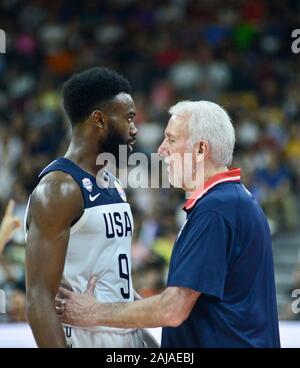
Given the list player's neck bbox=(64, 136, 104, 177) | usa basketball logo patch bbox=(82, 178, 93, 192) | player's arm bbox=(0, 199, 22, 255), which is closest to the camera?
usa basketball logo patch bbox=(82, 178, 93, 192)

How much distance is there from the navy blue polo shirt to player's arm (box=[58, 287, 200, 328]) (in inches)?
2.5

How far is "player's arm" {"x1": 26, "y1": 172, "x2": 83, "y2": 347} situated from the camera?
3139mm

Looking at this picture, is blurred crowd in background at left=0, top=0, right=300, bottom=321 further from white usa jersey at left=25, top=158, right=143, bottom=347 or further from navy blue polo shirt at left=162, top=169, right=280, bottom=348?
navy blue polo shirt at left=162, top=169, right=280, bottom=348

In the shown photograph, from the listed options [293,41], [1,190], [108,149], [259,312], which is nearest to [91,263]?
[108,149]

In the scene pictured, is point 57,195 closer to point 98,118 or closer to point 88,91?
point 98,118

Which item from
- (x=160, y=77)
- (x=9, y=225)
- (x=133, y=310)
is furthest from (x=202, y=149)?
(x=160, y=77)

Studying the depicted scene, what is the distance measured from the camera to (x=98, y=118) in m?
3.52

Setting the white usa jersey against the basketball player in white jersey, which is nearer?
the basketball player in white jersey

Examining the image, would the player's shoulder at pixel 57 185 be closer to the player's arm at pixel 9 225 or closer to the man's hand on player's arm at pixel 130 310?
the man's hand on player's arm at pixel 130 310

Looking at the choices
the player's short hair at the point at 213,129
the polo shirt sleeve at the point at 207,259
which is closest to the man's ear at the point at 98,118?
the player's short hair at the point at 213,129

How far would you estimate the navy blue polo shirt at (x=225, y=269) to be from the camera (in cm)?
304

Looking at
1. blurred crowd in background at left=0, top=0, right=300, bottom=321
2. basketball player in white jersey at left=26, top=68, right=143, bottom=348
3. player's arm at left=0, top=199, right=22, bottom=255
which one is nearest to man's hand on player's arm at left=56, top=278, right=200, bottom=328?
basketball player in white jersey at left=26, top=68, right=143, bottom=348
